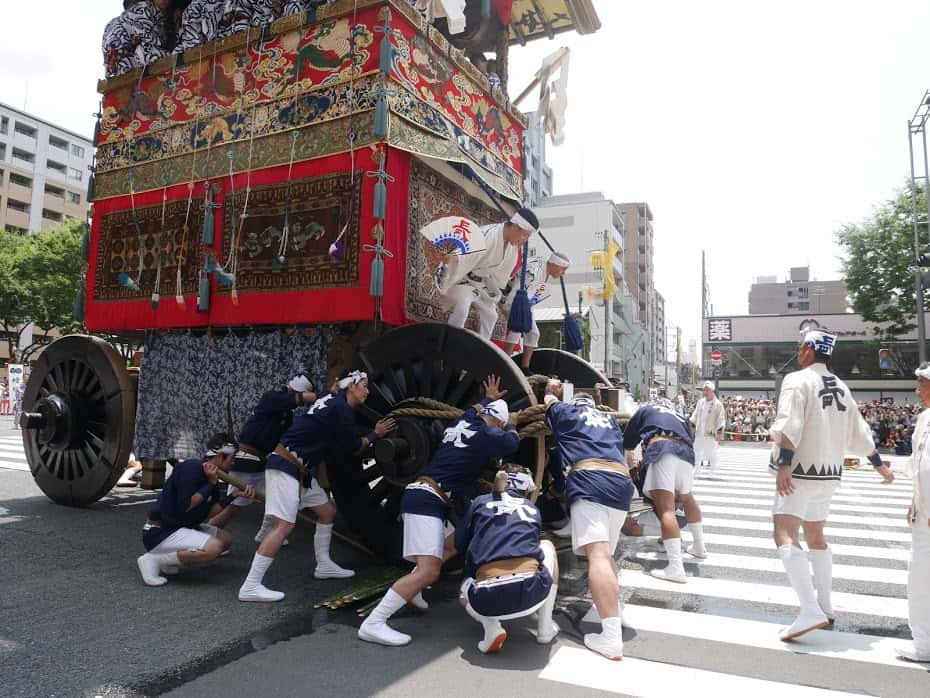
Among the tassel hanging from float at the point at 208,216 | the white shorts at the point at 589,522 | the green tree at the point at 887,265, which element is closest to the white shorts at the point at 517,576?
the white shorts at the point at 589,522

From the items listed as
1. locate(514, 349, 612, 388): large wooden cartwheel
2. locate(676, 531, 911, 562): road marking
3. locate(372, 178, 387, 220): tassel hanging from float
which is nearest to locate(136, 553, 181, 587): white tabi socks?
locate(372, 178, 387, 220): tassel hanging from float

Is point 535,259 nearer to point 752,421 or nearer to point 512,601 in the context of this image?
point 512,601

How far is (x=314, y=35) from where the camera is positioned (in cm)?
616

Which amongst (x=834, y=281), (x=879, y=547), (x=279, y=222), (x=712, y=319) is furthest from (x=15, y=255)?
(x=834, y=281)

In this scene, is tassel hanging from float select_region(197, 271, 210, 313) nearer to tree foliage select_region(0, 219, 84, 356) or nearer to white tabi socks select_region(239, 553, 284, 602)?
white tabi socks select_region(239, 553, 284, 602)

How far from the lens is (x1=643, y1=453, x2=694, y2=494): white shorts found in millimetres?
5995

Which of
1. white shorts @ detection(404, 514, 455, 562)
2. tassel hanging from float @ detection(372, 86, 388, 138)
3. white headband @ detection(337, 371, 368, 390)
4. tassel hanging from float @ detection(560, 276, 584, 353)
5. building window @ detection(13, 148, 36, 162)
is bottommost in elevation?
A: white shorts @ detection(404, 514, 455, 562)

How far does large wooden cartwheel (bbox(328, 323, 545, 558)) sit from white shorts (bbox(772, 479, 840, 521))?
1.87 m

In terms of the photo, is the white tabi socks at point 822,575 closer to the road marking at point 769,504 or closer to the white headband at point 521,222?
the white headband at point 521,222

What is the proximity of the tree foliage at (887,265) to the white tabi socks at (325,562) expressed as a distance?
90.9ft

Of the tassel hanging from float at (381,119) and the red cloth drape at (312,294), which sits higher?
the tassel hanging from float at (381,119)

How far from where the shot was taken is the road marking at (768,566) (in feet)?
19.2

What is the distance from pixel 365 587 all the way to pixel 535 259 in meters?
4.89

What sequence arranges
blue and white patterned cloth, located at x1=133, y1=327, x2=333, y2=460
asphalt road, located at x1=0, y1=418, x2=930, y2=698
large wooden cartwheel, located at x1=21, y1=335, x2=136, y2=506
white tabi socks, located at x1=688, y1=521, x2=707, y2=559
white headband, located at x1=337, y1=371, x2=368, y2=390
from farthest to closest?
large wooden cartwheel, located at x1=21, y1=335, x2=136, y2=506 < white tabi socks, located at x1=688, y1=521, x2=707, y2=559 < blue and white patterned cloth, located at x1=133, y1=327, x2=333, y2=460 < white headband, located at x1=337, y1=371, x2=368, y2=390 < asphalt road, located at x1=0, y1=418, x2=930, y2=698
